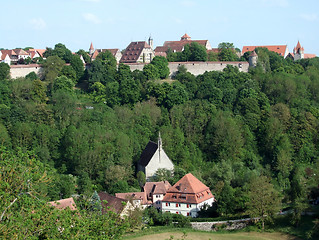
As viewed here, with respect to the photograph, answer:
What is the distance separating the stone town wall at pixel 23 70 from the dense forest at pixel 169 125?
82 centimetres

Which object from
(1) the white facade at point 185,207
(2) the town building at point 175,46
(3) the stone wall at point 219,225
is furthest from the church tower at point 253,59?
(3) the stone wall at point 219,225

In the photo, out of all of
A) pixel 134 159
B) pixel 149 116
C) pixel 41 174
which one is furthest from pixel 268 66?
pixel 41 174

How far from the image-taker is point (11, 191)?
1548 centimetres

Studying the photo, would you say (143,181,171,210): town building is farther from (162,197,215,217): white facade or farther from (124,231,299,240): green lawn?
(124,231,299,240): green lawn

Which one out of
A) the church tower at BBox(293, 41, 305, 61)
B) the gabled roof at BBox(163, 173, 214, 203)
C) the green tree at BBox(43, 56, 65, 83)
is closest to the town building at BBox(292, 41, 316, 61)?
the church tower at BBox(293, 41, 305, 61)

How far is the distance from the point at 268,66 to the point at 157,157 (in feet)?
92.0

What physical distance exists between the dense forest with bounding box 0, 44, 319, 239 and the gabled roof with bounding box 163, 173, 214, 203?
128cm

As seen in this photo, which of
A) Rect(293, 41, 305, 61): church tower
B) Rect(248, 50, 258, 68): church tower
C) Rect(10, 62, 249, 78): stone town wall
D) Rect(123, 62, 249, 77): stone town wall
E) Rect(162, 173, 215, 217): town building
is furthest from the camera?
Rect(293, 41, 305, 61): church tower

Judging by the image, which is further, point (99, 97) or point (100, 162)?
point (99, 97)

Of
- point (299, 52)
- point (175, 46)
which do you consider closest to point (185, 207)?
point (175, 46)

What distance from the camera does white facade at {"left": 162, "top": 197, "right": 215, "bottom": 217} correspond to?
36844 millimetres

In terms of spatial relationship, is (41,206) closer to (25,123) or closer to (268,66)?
(25,123)

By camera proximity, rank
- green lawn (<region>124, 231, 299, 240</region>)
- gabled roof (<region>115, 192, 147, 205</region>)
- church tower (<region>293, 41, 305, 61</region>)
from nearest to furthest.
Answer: green lawn (<region>124, 231, 299, 240</region>) < gabled roof (<region>115, 192, 147, 205</region>) < church tower (<region>293, 41, 305, 61</region>)

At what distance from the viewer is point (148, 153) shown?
44.4 meters
